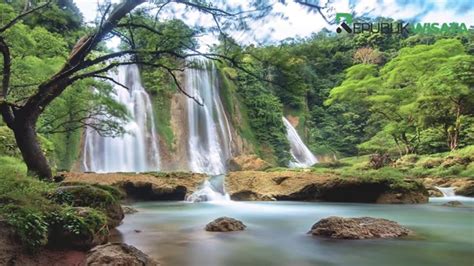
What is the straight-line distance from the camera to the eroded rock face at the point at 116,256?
13.7ft

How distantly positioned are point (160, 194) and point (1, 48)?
8.46 meters

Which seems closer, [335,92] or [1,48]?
[1,48]

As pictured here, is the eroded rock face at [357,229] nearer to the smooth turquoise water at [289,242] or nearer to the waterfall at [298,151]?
the smooth turquoise water at [289,242]

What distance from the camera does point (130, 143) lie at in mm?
22922

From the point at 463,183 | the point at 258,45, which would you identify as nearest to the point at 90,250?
the point at 258,45

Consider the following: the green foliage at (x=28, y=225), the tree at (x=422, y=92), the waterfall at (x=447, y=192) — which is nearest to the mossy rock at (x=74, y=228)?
the green foliage at (x=28, y=225)

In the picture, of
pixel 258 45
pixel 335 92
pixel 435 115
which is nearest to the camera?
Answer: pixel 258 45

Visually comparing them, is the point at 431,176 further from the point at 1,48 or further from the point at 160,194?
the point at 1,48

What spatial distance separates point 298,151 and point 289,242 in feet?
86.8

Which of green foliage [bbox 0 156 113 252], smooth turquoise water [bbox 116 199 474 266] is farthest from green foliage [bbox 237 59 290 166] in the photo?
green foliage [bbox 0 156 113 252]

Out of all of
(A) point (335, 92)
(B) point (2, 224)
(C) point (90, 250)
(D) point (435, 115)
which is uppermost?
(A) point (335, 92)

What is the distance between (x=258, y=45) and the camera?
19.9 ft

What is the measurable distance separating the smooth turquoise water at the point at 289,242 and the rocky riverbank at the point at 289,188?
2403mm

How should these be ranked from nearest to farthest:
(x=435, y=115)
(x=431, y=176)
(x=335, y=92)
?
(x=431, y=176) → (x=435, y=115) → (x=335, y=92)
